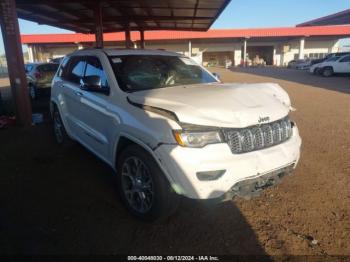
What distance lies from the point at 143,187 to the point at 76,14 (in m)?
13.1

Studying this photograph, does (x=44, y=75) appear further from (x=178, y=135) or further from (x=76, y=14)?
(x=178, y=135)

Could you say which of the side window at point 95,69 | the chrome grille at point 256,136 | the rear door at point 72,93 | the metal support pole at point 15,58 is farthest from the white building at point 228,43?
the chrome grille at point 256,136

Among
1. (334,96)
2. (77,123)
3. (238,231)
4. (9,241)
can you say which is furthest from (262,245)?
(334,96)

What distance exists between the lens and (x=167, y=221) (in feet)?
10.6

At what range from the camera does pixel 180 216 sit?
3334 millimetres

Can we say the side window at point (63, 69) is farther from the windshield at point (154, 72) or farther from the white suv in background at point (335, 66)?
the white suv in background at point (335, 66)

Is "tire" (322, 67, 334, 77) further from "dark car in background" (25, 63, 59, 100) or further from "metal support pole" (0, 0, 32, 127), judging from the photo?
"metal support pole" (0, 0, 32, 127)

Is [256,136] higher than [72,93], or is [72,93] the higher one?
[72,93]

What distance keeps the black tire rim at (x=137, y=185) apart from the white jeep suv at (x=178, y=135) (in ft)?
0.04

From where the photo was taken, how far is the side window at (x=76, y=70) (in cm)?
461

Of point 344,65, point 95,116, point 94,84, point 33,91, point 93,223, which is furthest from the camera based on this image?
point 344,65

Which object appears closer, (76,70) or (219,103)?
(219,103)

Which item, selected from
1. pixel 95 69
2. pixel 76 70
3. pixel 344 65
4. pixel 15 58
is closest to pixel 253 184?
pixel 95 69

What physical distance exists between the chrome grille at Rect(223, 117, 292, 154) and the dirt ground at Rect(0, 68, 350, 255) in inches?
33.3
